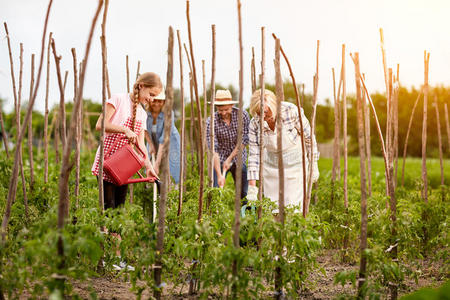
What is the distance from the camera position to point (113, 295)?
2.63 m

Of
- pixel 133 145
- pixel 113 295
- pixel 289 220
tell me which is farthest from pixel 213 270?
pixel 133 145

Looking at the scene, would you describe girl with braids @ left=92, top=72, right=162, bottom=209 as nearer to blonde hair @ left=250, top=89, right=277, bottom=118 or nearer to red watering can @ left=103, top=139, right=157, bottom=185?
red watering can @ left=103, top=139, right=157, bottom=185

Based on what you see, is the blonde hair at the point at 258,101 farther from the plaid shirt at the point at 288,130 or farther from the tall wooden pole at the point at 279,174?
the tall wooden pole at the point at 279,174

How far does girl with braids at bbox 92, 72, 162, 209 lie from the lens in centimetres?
314

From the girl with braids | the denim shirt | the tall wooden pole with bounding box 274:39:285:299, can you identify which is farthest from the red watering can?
the denim shirt

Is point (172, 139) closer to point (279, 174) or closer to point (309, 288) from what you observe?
point (309, 288)

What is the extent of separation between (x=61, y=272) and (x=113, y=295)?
3.03 feet

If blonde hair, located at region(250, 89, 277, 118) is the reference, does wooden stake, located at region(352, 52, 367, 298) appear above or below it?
below

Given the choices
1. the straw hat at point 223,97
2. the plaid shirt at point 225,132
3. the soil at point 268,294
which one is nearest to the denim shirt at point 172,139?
the plaid shirt at point 225,132

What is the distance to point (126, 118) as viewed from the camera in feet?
10.7

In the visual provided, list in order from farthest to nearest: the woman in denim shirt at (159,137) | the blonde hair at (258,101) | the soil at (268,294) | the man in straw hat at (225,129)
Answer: the woman in denim shirt at (159,137), the man in straw hat at (225,129), the blonde hair at (258,101), the soil at (268,294)

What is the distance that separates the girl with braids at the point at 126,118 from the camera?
3144mm

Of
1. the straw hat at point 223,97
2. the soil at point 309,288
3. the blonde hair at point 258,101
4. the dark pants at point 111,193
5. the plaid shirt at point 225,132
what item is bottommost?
the soil at point 309,288

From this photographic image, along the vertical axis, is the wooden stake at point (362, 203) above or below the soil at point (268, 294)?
above
